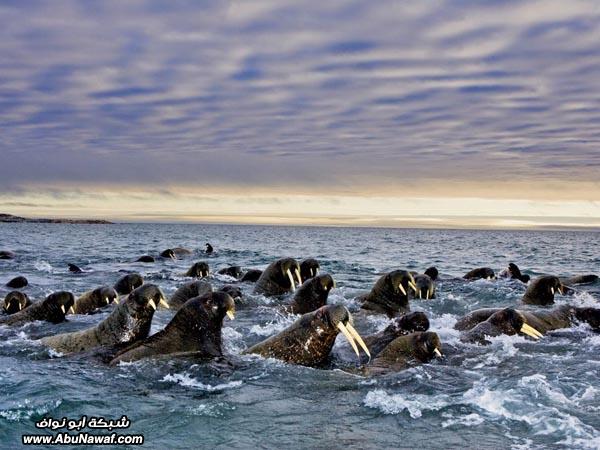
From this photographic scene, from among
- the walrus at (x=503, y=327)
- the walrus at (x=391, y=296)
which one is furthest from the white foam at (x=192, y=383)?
the walrus at (x=391, y=296)

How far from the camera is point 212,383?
8.99 meters

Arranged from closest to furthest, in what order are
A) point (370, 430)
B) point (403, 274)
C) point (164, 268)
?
point (370, 430) → point (403, 274) → point (164, 268)

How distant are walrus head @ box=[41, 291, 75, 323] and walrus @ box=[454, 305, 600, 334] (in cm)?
781

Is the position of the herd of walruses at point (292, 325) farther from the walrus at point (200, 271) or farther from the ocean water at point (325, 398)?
the walrus at point (200, 271)

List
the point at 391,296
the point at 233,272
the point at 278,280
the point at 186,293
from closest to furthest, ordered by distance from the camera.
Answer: the point at 186,293 < the point at 391,296 < the point at 278,280 < the point at 233,272

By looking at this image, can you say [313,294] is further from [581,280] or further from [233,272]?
[581,280]

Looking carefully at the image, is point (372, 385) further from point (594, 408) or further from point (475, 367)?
point (594, 408)

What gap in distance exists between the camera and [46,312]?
1381 centimetres

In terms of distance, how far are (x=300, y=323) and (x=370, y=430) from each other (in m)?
3.07

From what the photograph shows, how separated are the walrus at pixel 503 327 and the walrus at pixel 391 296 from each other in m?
3.03

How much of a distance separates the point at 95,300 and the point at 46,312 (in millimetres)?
1965

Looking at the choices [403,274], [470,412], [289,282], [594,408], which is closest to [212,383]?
[470,412]

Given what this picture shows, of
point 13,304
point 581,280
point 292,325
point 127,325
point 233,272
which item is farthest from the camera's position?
point 581,280

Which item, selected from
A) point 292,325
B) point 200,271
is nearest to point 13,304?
point 292,325
